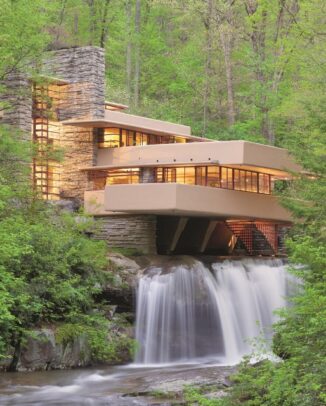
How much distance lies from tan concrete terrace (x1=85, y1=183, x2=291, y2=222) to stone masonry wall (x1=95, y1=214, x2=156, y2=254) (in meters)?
0.68

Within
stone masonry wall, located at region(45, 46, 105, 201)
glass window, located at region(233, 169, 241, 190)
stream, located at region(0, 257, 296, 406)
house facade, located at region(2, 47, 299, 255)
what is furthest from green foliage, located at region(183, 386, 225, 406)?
stone masonry wall, located at region(45, 46, 105, 201)

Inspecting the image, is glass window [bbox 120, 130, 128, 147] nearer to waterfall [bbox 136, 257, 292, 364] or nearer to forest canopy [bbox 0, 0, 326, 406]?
forest canopy [bbox 0, 0, 326, 406]

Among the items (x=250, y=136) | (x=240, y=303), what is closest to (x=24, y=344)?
(x=240, y=303)

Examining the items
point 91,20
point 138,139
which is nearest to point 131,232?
point 138,139

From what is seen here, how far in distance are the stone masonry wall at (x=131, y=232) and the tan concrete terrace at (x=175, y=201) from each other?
678 millimetres

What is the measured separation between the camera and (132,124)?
134ft

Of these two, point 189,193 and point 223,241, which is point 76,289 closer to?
point 189,193

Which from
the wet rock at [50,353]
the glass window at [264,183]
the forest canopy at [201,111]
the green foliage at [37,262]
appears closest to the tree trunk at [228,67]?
the forest canopy at [201,111]

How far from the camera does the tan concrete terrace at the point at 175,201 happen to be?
3369 centimetres

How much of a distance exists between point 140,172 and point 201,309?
10125 millimetres

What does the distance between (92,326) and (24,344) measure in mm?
3212

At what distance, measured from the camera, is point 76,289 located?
26.8 m

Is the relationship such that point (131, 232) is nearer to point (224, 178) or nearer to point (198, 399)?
point (224, 178)

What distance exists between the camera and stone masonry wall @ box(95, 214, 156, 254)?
1412 inches
